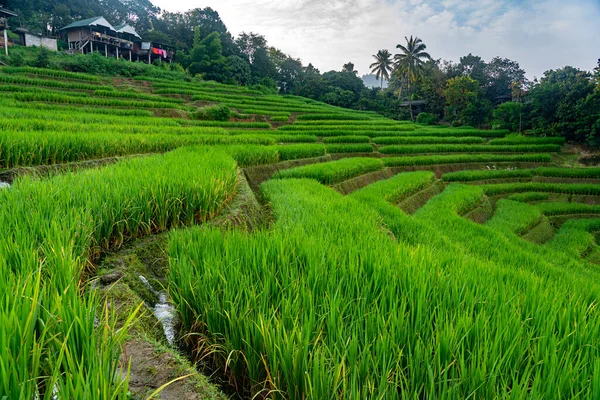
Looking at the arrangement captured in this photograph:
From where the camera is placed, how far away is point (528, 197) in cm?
1312

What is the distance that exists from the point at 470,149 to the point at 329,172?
1324cm

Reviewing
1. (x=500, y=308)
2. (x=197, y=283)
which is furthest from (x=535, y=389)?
(x=197, y=283)

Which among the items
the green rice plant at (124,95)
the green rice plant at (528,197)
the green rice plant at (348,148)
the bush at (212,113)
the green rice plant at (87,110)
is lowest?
the green rice plant at (528,197)

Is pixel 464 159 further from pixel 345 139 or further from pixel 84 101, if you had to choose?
pixel 84 101

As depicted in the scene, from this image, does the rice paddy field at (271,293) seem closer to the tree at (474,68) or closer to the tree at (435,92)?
the tree at (435,92)

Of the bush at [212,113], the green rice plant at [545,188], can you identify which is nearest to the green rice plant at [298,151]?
the green rice plant at [545,188]

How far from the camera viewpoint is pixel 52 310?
111 cm

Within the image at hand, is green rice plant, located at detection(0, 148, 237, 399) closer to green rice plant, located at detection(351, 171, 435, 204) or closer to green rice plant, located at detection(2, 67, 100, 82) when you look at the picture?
green rice plant, located at detection(351, 171, 435, 204)

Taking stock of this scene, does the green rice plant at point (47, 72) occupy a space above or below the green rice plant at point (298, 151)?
above

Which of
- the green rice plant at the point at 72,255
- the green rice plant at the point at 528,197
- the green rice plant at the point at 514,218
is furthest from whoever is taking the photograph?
the green rice plant at the point at 528,197

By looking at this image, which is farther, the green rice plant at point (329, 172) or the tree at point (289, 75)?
the tree at point (289, 75)

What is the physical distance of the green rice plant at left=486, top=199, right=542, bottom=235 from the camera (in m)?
9.15

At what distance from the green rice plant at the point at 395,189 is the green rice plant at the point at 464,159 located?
2.51 meters

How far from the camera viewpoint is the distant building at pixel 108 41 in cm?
3139
